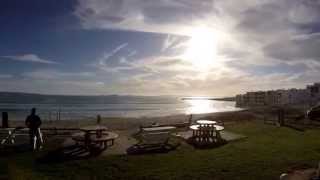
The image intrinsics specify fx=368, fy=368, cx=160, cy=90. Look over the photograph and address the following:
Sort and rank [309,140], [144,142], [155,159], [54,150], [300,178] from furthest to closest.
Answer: [309,140] < [144,142] < [54,150] < [155,159] < [300,178]

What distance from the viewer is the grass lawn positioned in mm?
11414

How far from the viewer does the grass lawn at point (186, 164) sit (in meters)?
11.4

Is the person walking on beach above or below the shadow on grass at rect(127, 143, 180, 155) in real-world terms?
above

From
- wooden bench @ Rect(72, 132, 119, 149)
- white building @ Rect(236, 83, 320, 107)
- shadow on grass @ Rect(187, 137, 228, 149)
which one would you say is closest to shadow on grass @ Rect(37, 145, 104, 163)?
wooden bench @ Rect(72, 132, 119, 149)

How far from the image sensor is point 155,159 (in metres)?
13.9

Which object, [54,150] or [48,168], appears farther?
[54,150]

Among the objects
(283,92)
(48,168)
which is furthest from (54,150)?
(283,92)

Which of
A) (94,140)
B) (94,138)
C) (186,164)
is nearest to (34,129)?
(94,138)

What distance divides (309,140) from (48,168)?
13.2 m

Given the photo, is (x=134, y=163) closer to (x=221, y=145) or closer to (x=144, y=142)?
(x=144, y=142)

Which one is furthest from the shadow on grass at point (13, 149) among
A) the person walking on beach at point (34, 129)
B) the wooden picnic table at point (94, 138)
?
the wooden picnic table at point (94, 138)

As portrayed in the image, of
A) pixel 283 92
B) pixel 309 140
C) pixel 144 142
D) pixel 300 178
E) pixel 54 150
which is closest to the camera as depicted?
pixel 300 178

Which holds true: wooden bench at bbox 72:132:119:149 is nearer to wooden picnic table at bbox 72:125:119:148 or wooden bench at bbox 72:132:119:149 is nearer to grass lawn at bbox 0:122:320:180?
wooden picnic table at bbox 72:125:119:148

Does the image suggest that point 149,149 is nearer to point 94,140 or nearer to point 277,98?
point 94,140
